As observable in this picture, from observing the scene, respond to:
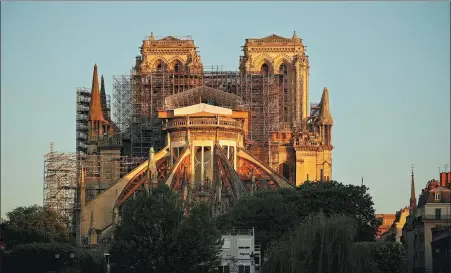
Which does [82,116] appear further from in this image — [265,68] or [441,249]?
[441,249]

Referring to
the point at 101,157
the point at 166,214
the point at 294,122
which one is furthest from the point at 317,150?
the point at 166,214

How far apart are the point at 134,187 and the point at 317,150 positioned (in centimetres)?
2015

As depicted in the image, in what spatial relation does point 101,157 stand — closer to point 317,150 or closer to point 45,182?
point 45,182

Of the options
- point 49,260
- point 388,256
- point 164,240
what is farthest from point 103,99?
point 164,240

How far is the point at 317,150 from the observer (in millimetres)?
145375

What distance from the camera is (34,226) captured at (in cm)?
12725

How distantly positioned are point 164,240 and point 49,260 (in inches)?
546

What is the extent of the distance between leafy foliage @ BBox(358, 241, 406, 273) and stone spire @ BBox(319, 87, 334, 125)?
4727cm

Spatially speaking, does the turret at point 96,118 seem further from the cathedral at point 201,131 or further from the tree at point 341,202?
the tree at point 341,202

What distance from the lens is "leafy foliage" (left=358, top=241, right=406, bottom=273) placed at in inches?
3962

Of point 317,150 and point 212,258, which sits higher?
point 317,150

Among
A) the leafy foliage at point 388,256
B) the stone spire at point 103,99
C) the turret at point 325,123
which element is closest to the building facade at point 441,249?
the leafy foliage at point 388,256

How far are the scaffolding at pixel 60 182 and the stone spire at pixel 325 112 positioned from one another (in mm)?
23438

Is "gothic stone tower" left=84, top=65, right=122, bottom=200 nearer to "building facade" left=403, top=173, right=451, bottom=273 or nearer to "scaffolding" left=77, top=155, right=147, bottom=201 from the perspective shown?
"scaffolding" left=77, top=155, right=147, bottom=201
